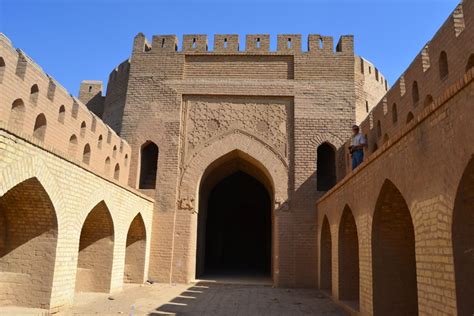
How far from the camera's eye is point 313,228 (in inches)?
483

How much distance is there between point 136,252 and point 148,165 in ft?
11.2

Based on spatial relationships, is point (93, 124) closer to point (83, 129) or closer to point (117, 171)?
point (83, 129)

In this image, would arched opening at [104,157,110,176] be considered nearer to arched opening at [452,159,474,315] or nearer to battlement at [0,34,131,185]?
battlement at [0,34,131,185]

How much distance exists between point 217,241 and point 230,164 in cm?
629

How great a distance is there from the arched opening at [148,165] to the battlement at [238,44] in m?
3.19

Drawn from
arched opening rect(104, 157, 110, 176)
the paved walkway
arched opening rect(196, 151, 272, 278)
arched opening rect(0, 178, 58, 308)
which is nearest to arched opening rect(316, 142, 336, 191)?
the paved walkway

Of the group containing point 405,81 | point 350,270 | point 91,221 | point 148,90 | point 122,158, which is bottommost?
point 350,270

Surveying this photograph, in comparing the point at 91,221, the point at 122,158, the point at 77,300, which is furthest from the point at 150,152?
the point at 77,300

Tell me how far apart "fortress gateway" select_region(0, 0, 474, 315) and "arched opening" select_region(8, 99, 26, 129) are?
0.02 meters

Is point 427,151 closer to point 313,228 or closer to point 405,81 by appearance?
point 405,81

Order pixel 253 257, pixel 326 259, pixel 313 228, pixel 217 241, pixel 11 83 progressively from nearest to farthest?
1. pixel 11 83
2. pixel 326 259
3. pixel 313 228
4. pixel 217 241
5. pixel 253 257

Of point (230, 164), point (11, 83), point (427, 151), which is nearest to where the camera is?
point (427, 151)

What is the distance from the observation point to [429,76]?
7523 millimetres

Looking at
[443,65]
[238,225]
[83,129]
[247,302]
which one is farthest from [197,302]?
[238,225]
